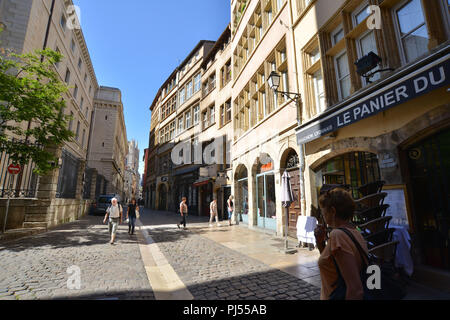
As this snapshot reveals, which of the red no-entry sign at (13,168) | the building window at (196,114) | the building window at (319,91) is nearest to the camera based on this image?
the building window at (319,91)

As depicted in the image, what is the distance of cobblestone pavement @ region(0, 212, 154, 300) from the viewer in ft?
12.3

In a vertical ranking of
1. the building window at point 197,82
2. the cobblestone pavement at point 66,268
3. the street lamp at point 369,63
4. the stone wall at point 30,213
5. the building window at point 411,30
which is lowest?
the cobblestone pavement at point 66,268

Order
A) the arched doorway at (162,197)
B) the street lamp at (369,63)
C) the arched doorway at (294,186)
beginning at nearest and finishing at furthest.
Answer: the street lamp at (369,63)
the arched doorway at (294,186)
the arched doorway at (162,197)

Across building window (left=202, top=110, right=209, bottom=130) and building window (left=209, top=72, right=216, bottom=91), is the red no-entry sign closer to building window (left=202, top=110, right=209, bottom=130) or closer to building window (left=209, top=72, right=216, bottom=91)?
building window (left=202, top=110, right=209, bottom=130)

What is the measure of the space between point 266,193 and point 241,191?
3.62m

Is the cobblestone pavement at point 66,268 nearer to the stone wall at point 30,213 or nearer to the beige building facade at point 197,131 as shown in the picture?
the stone wall at point 30,213

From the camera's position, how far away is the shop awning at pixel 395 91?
395cm

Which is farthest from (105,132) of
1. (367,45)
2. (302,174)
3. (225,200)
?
(367,45)

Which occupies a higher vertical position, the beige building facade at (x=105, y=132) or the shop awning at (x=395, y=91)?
the beige building facade at (x=105, y=132)

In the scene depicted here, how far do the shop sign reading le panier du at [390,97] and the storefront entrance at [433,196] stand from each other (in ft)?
3.51

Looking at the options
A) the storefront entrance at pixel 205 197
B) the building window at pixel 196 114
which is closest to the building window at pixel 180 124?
the building window at pixel 196 114

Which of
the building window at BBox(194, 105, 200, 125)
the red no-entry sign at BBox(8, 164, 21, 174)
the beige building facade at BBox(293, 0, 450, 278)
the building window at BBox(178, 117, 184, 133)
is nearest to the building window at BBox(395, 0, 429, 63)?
the beige building facade at BBox(293, 0, 450, 278)

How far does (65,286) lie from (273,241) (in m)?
6.63
